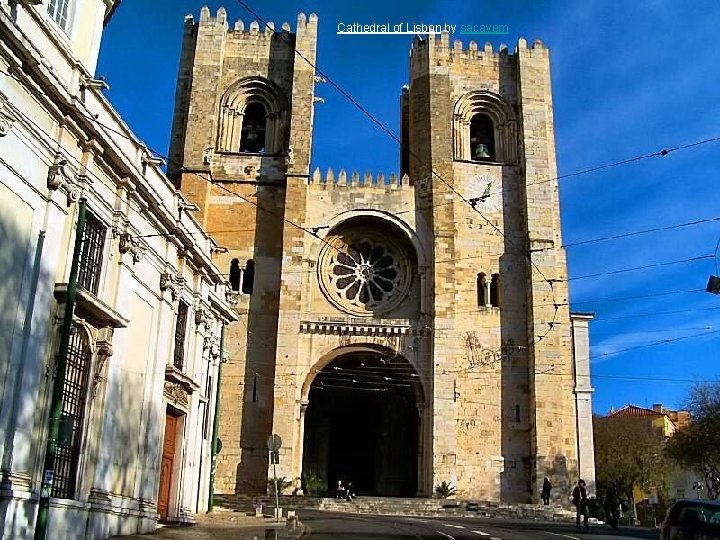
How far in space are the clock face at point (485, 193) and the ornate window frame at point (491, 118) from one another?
1119 millimetres

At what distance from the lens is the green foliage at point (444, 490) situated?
2664cm

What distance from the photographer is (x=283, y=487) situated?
26.3m

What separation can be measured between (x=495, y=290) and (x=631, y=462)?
753 inches

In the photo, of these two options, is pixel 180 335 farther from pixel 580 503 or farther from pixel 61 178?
pixel 580 503

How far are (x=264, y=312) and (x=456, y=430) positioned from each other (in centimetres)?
818

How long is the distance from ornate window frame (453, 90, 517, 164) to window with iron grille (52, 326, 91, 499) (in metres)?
21.6

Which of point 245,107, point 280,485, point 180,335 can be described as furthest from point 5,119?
point 245,107

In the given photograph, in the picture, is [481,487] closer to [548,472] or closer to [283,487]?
[548,472]

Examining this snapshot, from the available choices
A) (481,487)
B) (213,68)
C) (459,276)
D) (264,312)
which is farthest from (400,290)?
(213,68)

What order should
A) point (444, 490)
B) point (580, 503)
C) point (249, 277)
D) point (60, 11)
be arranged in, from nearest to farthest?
1. point (60, 11)
2. point (580, 503)
3. point (444, 490)
4. point (249, 277)

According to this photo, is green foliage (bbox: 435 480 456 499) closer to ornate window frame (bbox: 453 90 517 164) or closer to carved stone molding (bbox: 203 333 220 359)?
carved stone molding (bbox: 203 333 220 359)

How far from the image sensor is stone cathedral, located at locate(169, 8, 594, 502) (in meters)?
28.2

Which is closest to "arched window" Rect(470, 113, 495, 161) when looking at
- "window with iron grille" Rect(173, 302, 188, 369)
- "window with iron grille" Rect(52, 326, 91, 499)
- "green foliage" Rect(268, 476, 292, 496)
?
"green foliage" Rect(268, 476, 292, 496)

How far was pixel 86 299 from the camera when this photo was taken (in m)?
12.5
